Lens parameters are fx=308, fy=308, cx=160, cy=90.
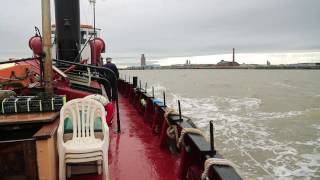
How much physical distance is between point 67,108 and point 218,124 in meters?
15.5

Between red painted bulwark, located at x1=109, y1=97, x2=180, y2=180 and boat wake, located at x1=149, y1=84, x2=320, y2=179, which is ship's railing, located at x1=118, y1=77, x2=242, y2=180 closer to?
red painted bulwark, located at x1=109, y1=97, x2=180, y2=180

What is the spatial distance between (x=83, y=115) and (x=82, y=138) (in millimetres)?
265

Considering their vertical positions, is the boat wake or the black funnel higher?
the black funnel

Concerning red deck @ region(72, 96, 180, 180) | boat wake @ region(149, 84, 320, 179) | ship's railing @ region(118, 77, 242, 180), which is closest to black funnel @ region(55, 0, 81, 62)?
red deck @ region(72, 96, 180, 180)

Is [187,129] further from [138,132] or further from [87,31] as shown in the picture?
[87,31]

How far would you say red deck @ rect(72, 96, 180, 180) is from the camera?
4.02 m

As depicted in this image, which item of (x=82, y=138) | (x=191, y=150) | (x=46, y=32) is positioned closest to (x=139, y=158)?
(x=191, y=150)

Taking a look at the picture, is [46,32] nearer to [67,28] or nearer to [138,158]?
[138,158]

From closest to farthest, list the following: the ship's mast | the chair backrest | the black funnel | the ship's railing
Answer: the ship's railing < the chair backrest < the ship's mast < the black funnel

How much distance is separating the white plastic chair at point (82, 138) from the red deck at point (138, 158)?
21.6 inches

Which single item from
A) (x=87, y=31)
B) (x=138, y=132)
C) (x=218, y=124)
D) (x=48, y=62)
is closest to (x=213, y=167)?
(x=48, y=62)

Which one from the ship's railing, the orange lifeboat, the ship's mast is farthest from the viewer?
the orange lifeboat

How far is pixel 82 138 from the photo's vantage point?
11.6ft

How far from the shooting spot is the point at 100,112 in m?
3.67
